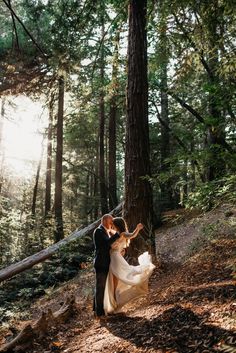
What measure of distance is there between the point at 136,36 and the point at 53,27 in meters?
2.95

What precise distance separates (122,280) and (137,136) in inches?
147

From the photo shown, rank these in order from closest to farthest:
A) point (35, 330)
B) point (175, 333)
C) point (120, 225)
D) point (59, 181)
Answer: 1. point (175, 333)
2. point (35, 330)
3. point (120, 225)
4. point (59, 181)

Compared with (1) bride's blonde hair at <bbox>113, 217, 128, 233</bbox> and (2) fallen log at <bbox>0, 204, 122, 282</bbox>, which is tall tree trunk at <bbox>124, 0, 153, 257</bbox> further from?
(2) fallen log at <bbox>0, 204, 122, 282</bbox>

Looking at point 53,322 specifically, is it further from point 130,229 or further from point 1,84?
point 1,84

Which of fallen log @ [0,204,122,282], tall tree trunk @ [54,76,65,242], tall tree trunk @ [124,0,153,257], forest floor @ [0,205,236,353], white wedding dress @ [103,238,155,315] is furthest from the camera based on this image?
tall tree trunk @ [54,76,65,242]

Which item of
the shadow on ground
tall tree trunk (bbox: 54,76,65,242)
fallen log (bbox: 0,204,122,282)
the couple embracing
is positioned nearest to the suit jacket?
the couple embracing

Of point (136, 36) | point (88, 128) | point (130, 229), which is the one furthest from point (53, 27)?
point (88, 128)

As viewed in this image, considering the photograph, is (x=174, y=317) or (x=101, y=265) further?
(x=101, y=265)

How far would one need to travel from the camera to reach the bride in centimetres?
630

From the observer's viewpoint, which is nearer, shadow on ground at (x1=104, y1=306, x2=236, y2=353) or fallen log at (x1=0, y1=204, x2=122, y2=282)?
shadow on ground at (x1=104, y1=306, x2=236, y2=353)

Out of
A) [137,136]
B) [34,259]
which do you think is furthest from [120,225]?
[34,259]

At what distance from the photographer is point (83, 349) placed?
507cm

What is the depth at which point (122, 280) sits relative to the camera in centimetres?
633

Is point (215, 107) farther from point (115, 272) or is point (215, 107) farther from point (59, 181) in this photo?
point (59, 181)
